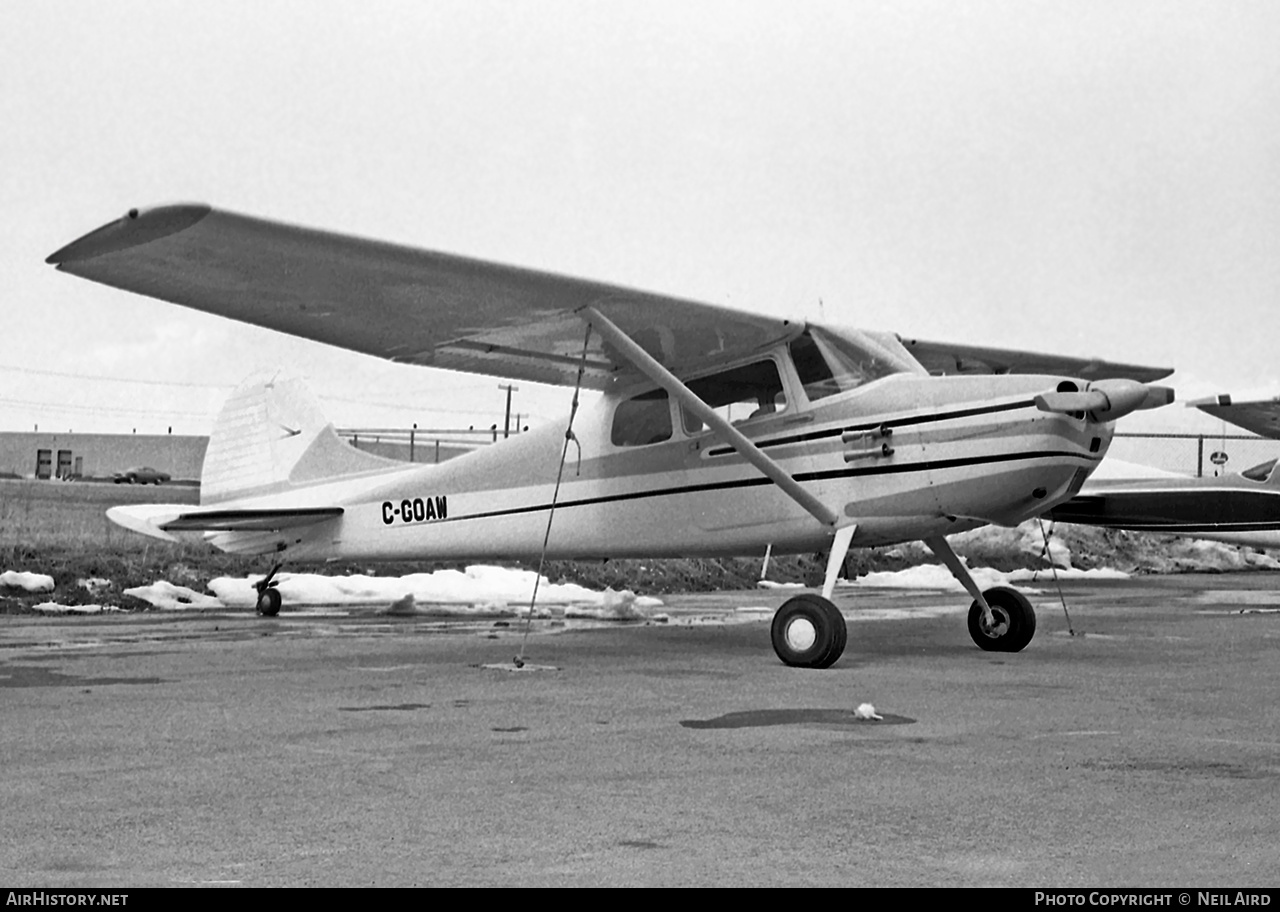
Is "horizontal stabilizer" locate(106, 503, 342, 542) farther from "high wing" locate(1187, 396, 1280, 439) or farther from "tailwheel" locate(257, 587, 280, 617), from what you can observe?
"high wing" locate(1187, 396, 1280, 439)

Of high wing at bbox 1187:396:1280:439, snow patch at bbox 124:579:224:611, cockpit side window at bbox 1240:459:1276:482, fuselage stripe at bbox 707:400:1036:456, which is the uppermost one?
high wing at bbox 1187:396:1280:439

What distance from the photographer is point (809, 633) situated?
8.97 meters

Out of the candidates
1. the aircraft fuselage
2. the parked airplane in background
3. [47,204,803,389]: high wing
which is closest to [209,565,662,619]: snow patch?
the aircraft fuselage

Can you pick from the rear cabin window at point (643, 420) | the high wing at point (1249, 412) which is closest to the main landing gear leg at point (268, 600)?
the rear cabin window at point (643, 420)

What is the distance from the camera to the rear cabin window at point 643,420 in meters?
11.2

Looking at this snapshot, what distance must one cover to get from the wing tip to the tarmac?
237 centimetres

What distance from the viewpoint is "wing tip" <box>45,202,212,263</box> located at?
7231 mm

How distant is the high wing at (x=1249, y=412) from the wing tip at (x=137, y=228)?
9.81 metres

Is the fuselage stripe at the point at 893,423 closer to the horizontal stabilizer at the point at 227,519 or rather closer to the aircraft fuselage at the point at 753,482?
the aircraft fuselage at the point at 753,482

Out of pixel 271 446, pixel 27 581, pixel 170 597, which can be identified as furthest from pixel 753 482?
pixel 27 581

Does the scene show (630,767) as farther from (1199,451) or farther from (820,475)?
(1199,451)

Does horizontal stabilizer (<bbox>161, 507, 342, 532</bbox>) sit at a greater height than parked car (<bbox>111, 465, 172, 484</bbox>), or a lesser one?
lesser

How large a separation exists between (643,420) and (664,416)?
21 centimetres
